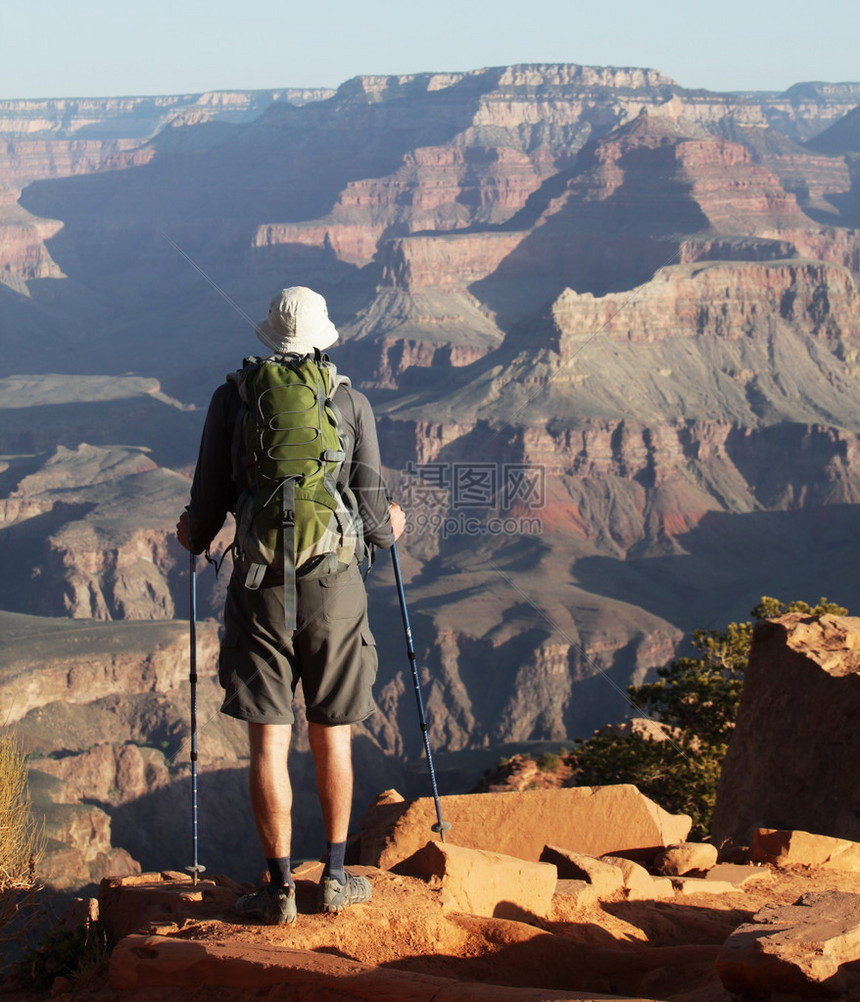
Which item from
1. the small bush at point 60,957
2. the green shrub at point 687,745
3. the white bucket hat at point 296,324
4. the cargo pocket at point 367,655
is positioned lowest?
the green shrub at point 687,745

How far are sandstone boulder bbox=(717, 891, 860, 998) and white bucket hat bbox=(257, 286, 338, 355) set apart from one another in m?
4.10

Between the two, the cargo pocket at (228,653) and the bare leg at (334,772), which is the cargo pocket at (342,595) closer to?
the cargo pocket at (228,653)

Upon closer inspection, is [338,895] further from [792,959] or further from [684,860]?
[684,860]

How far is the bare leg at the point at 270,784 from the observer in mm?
7258

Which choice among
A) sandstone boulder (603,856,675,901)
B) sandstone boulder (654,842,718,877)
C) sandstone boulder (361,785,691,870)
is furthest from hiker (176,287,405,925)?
sandstone boulder (654,842,718,877)

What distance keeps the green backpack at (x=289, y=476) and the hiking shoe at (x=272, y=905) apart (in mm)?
1560

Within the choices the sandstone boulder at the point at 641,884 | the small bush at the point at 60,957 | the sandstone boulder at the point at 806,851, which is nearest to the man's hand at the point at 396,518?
the small bush at the point at 60,957

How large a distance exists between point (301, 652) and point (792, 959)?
3.15 metres

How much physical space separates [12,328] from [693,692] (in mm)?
177700

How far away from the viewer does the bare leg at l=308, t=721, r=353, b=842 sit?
24.2ft

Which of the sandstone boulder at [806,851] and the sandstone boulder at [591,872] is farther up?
the sandstone boulder at [591,872]

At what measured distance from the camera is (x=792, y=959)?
Answer: 596 cm

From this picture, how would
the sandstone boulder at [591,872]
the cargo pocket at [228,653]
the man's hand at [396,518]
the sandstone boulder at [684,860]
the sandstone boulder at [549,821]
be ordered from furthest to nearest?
1. the sandstone boulder at [549,821]
2. the sandstone boulder at [684,860]
3. the sandstone boulder at [591,872]
4. the man's hand at [396,518]
5. the cargo pocket at [228,653]

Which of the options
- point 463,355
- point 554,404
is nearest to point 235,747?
point 554,404
